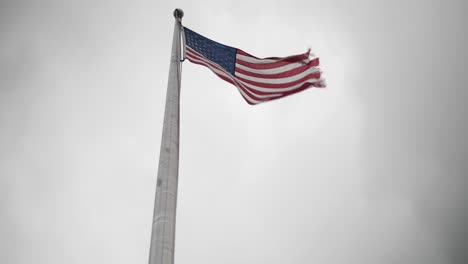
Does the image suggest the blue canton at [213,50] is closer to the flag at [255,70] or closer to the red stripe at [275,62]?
the flag at [255,70]

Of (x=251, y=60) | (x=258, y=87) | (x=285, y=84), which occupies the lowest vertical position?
(x=285, y=84)

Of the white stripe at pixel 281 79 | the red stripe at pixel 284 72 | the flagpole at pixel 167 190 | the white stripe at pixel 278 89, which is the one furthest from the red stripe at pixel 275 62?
the flagpole at pixel 167 190

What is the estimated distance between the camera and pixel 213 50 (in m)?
16.4

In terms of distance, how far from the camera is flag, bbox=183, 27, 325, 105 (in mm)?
15734

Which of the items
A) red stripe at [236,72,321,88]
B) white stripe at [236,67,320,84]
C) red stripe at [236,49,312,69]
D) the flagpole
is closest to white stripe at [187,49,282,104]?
red stripe at [236,72,321,88]

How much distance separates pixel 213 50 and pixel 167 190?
8.33m

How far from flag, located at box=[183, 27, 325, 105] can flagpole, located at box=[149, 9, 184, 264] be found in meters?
3.58

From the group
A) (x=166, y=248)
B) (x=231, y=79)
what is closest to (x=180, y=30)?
(x=231, y=79)

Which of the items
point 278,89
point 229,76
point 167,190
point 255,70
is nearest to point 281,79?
point 278,89

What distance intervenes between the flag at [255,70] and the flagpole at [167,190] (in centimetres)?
358

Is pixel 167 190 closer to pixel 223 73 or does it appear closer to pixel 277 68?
pixel 223 73

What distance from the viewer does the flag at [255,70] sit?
1573 centimetres

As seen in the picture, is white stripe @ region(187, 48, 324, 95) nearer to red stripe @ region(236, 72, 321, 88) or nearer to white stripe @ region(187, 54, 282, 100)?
white stripe @ region(187, 54, 282, 100)

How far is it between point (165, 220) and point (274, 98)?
27.0 ft
